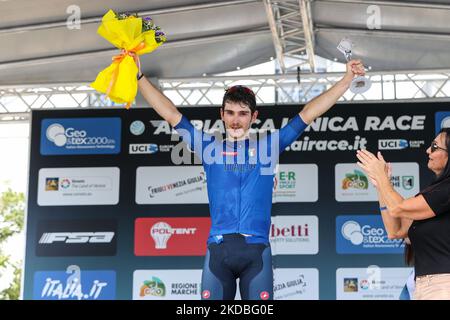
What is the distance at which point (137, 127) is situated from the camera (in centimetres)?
739

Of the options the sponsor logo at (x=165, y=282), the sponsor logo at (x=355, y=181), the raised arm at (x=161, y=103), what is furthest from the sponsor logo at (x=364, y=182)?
the raised arm at (x=161, y=103)

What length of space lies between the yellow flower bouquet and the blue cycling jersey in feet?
0.97

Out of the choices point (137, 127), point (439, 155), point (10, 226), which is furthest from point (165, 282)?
point (10, 226)

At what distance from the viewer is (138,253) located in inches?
282

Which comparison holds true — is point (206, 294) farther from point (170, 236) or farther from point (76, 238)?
point (76, 238)

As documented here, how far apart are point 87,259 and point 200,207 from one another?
48.1 inches

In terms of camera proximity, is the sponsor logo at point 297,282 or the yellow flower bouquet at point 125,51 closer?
the yellow flower bouquet at point 125,51

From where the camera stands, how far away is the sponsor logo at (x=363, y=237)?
22.9ft

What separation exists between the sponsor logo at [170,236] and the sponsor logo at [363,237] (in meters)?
1.29

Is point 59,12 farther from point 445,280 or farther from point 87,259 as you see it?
point 445,280

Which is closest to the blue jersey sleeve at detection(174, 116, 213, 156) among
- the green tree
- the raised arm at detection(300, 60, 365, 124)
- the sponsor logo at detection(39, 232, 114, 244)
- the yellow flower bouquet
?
the yellow flower bouquet

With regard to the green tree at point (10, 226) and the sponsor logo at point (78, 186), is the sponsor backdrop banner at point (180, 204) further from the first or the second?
the green tree at point (10, 226)

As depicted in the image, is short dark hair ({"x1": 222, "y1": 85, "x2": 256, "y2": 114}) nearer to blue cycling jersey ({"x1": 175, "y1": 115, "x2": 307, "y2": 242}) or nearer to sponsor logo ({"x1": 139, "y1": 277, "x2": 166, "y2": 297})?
blue cycling jersey ({"x1": 175, "y1": 115, "x2": 307, "y2": 242})

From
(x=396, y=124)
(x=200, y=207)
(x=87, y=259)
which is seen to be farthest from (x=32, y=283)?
(x=396, y=124)
